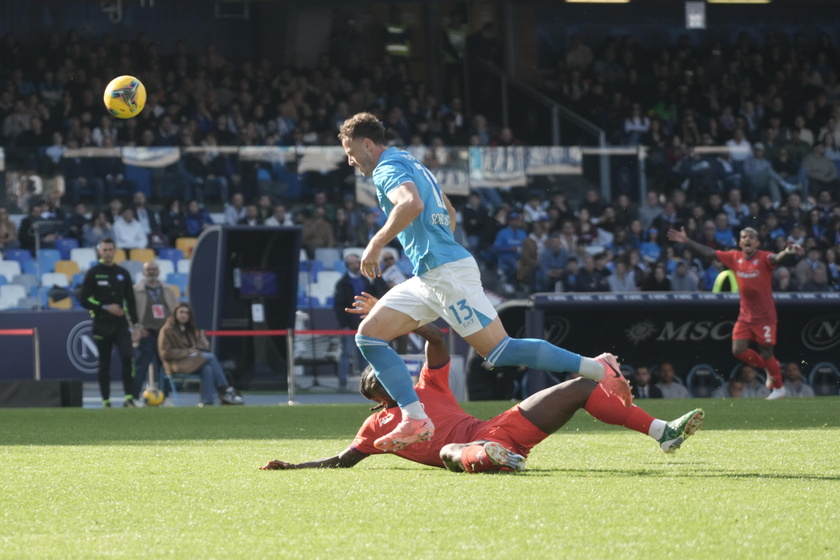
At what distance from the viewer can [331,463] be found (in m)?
6.64

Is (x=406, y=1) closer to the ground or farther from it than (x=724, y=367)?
farther from it

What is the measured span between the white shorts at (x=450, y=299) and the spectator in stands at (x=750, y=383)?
32.8 feet

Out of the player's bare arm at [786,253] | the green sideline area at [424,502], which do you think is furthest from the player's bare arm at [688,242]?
the green sideline area at [424,502]

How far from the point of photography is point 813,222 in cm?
2233

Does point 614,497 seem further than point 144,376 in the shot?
No

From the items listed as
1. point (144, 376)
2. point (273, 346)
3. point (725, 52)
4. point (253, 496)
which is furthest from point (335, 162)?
point (253, 496)

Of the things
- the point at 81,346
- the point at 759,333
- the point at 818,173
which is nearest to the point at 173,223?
the point at 81,346

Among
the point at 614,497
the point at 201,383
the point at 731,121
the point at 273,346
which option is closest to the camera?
the point at 614,497

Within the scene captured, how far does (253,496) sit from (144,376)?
34.2 feet

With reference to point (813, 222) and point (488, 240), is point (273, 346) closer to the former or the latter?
point (488, 240)

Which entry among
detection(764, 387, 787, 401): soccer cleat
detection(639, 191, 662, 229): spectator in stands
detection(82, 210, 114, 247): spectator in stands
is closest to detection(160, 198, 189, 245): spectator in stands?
detection(82, 210, 114, 247): spectator in stands

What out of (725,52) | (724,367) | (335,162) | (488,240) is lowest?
(724,367)

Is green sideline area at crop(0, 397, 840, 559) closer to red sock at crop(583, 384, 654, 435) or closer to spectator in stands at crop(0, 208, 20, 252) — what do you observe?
red sock at crop(583, 384, 654, 435)

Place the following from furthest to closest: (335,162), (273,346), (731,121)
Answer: (731,121) < (335,162) < (273,346)
